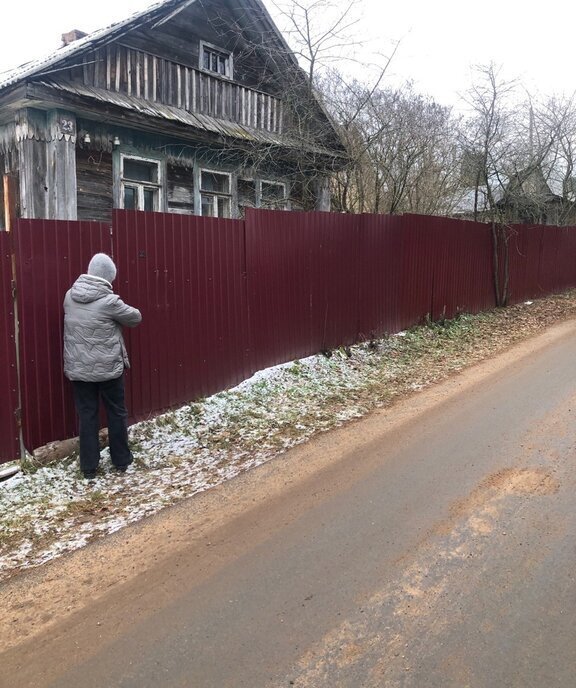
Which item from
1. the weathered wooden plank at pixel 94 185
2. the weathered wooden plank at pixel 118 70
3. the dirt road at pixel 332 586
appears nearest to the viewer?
the dirt road at pixel 332 586

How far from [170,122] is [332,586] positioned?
8.18 meters

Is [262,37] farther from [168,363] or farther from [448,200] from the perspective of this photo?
[448,200]

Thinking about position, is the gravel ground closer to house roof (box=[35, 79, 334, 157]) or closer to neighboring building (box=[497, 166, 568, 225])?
house roof (box=[35, 79, 334, 157])

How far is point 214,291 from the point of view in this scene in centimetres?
655

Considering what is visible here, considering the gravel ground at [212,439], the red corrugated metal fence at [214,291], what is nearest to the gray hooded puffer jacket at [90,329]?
the red corrugated metal fence at [214,291]

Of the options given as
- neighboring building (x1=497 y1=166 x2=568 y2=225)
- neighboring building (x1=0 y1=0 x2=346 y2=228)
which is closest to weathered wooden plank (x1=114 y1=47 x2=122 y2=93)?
neighboring building (x1=0 y1=0 x2=346 y2=228)

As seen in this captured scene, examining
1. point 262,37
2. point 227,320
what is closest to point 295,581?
point 227,320

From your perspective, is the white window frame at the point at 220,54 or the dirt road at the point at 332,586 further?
the white window frame at the point at 220,54

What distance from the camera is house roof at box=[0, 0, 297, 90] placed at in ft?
24.6

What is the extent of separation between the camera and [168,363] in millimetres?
6004

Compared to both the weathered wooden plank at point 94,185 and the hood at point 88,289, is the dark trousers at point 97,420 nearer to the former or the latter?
the hood at point 88,289

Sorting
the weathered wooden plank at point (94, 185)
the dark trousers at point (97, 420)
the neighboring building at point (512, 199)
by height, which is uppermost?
the neighboring building at point (512, 199)

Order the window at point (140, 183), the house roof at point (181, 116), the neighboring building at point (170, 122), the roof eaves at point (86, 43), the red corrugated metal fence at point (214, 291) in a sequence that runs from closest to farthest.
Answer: the red corrugated metal fence at point (214, 291) → the roof eaves at point (86, 43) → the house roof at point (181, 116) → the neighboring building at point (170, 122) → the window at point (140, 183)

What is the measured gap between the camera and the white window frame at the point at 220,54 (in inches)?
415
